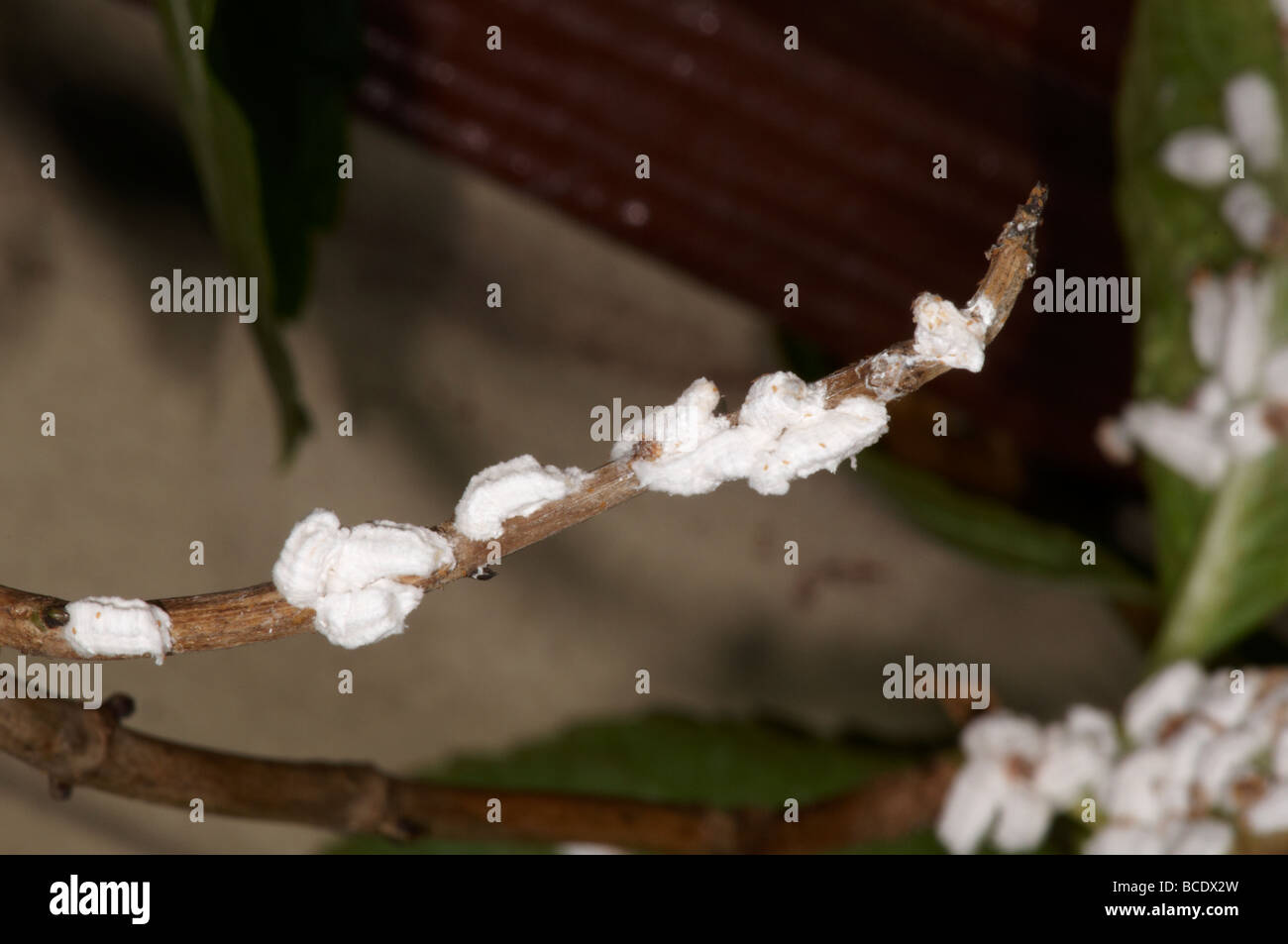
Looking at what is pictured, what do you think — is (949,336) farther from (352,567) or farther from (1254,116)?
(1254,116)

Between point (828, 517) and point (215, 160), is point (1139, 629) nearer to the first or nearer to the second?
point (828, 517)

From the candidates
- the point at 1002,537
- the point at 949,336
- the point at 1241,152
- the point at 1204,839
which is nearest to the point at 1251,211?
the point at 1241,152

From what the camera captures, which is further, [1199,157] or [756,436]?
[1199,157]

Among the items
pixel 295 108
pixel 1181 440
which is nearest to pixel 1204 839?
pixel 1181 440

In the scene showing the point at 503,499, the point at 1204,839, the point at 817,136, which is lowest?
the point at 1204,839

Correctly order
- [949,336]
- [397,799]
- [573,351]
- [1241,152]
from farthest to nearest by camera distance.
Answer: [573,351] → [1241,152] → [397,799] → [949,336]

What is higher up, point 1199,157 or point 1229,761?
point 1199,157

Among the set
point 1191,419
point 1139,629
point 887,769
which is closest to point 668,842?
point 887,769

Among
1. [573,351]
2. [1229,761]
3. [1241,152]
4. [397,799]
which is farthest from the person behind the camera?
[573,351]
